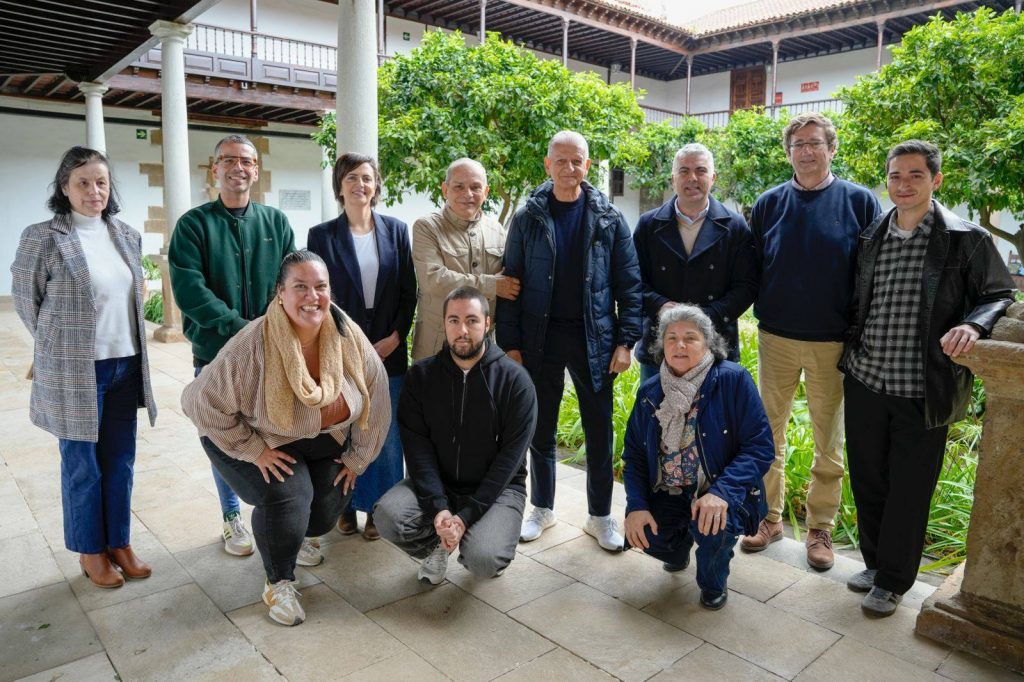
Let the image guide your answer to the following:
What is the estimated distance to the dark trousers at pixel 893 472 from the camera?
2.54 m


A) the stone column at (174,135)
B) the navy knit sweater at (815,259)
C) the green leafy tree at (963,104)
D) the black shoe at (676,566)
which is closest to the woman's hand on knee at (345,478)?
the black shoe at (676,566)

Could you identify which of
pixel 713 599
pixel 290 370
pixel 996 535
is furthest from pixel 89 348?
pixel 996 535

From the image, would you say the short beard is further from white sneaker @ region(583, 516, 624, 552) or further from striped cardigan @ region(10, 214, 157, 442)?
striped cardigan @ region(10, 214, 157, 442)

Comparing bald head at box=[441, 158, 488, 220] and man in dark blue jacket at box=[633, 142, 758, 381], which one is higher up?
bald head at box=[441, 158, 488, 220]

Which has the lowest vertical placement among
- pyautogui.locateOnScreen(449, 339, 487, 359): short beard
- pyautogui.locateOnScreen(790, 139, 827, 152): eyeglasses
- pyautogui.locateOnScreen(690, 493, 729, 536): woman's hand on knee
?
pyautogui.locateOnScreen(690, 493, 729, 536): woman's hand on knee

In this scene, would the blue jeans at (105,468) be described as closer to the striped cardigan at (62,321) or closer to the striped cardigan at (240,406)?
the striped cardigan at (62,321)

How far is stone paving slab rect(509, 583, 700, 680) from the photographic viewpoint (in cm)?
226

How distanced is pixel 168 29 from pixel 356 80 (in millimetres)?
3941

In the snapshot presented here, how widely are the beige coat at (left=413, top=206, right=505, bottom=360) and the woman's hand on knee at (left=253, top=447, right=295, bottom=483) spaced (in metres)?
0.79

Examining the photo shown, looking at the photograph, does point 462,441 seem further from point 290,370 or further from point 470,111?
point 470,111

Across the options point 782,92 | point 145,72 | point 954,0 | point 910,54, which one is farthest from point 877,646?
point 782,92

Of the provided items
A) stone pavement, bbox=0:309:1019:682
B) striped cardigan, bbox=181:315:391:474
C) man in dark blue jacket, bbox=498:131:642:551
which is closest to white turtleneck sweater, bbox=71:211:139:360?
striped cardigan, bbox=181:315:391:474

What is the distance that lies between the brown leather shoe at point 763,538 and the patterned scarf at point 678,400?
0.70 metres

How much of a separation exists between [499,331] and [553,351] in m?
0.25
